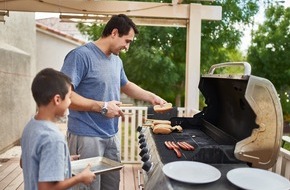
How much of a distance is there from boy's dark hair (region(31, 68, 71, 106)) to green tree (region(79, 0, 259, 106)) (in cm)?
702

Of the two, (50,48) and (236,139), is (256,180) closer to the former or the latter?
(236,139)

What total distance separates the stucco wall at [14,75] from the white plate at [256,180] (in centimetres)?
474

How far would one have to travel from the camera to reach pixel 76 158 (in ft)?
5.74

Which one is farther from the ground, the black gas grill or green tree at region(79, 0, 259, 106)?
green tree at region(79, 0, 259, 106)

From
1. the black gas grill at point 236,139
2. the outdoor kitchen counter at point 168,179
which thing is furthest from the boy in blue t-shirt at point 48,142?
the black gas grill at point 236,139

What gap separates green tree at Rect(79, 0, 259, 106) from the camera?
8508mm

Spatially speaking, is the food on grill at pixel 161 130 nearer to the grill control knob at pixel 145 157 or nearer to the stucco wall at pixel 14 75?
the grill control knob at pixel 145 157

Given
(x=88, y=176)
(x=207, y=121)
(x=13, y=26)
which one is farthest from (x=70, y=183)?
(x=13, y=26)

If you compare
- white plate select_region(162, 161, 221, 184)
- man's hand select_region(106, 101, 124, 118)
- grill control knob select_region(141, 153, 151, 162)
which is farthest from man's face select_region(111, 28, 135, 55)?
white plate select_region(162, 161, 221, 184)

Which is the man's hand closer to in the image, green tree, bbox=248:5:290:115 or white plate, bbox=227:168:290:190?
white plate, bbox=227:168:290:190

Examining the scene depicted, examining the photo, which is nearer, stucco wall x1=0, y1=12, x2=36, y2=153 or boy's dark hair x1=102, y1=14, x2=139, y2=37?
boy's dark hair x1=102, y1=14, x2=139, y2=37

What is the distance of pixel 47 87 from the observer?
4.31 ft

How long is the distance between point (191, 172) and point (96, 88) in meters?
0.86

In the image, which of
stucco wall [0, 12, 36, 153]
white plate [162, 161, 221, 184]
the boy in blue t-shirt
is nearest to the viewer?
the boy in blue t-shirt
